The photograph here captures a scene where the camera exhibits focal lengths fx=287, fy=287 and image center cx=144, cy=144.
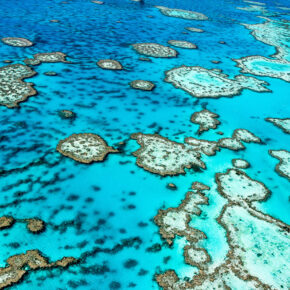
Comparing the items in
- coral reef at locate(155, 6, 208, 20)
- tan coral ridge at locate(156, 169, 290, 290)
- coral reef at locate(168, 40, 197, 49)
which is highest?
coral reef at locate(155, 6, 208, 20)

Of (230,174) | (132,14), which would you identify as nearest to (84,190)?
(230,174)

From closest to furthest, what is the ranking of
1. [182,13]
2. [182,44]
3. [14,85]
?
[14,85] → [182,44] → [182,13]

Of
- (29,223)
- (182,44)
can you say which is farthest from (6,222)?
(182,44)

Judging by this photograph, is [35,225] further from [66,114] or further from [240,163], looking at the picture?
[240,163]

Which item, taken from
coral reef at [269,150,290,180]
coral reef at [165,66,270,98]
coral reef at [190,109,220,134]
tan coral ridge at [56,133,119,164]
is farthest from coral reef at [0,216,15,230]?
coral reef at [165,66,270,98]

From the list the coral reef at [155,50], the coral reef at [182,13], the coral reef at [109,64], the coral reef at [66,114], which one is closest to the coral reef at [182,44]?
the coral reef at [155,50]

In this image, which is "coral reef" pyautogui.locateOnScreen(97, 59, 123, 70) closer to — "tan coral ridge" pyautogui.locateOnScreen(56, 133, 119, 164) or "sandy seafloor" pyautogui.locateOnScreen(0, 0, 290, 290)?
"sandy seafloor" pyautogui.locateOnScreen(0, 0, 290, 290)
